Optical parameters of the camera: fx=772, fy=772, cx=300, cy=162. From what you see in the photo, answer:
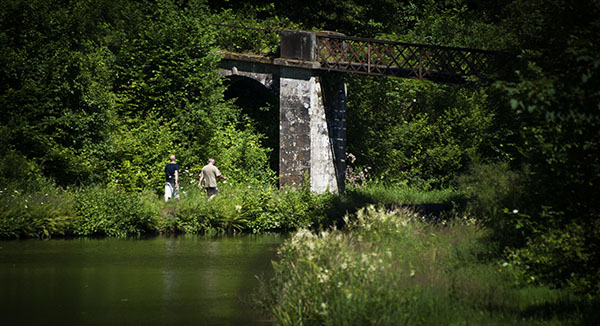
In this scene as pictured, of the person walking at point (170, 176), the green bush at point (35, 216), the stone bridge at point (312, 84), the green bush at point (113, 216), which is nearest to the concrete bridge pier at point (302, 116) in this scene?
the stone bridge at point (312, 84)

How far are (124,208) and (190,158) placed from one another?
6.94m

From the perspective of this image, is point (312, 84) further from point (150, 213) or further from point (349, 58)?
point (150, 213)

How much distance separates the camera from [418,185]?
3394 centimetres

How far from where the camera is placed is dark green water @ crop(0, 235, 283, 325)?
10523 millimetres

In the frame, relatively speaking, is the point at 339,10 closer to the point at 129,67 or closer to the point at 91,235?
the point at 129,67

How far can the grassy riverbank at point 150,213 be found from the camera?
19.8 metres

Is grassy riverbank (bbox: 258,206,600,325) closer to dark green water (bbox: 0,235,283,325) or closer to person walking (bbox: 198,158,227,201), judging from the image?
dark green water (bbox: 0,235,283,325)

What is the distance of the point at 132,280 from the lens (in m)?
13.4

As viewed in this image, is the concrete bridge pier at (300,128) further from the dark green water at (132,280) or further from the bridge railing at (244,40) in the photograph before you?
the dark green water at (132,280)

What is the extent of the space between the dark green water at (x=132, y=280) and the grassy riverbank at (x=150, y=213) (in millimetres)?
933

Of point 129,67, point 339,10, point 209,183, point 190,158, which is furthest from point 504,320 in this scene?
point 339,10

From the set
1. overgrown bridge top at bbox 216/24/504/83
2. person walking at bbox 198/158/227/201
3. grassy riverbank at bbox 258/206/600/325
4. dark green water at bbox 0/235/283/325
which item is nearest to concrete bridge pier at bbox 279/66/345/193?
overgrown bridge top at bbox 216/24/504/83

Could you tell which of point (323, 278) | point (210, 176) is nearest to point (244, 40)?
point (210, 176)

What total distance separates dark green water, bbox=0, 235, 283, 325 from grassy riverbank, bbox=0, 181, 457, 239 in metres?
0.93
